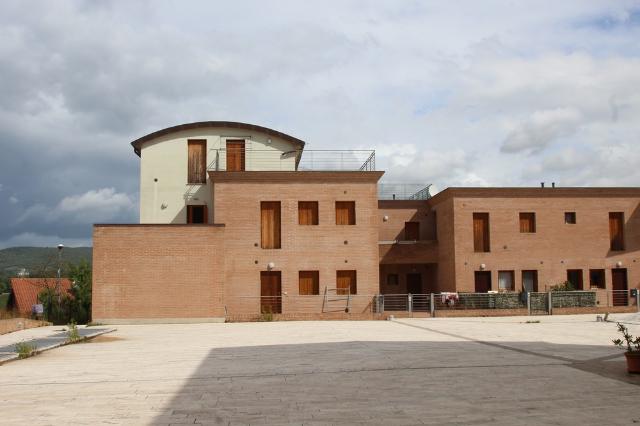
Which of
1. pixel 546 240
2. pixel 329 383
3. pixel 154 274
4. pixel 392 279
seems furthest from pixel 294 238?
pixel 329 383

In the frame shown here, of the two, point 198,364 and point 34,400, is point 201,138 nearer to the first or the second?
point 198,364

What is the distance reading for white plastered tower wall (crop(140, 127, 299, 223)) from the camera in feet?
111

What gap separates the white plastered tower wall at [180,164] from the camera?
3369cm

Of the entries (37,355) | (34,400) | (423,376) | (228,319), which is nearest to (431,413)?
(423,376)

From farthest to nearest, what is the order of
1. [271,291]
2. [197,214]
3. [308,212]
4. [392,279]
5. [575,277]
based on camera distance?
1. [392,279]
2. [575,277]
3. [197,214]
4. [308,212]
5. [271,291]

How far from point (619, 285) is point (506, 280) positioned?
627 cm

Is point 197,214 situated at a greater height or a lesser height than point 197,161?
lesser

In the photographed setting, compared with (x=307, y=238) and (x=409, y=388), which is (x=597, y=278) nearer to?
(x=307, y=238)

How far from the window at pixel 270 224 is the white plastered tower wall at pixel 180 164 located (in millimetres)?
3453

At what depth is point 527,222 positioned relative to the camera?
35.2 m

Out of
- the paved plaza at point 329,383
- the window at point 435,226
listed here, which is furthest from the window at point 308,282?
the paved plaza at point 329,383

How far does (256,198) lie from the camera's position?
31125 millimetres

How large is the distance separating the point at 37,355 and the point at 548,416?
12.2 meters

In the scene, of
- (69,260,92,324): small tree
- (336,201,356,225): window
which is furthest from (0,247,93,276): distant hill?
(336,201,356,225): window
